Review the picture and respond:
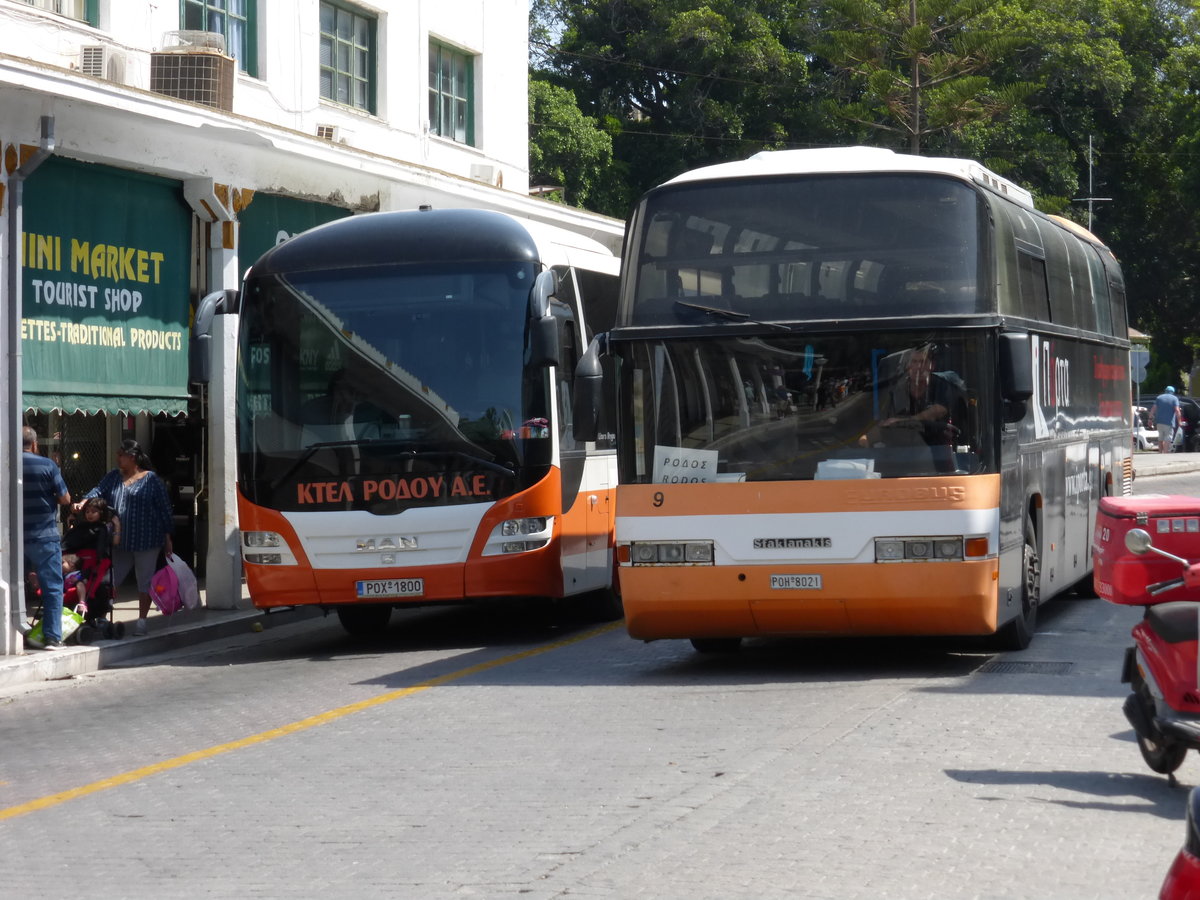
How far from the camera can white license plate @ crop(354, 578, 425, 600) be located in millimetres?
13459

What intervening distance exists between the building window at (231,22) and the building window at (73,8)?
1.50 m

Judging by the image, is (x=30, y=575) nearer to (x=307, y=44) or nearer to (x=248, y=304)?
(x=248, y=304)

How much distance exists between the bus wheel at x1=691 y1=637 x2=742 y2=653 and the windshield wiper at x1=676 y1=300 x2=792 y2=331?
7.89 ft

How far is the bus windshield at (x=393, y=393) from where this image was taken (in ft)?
44.3

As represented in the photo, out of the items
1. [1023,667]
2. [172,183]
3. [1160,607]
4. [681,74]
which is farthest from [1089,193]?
[1160,607]

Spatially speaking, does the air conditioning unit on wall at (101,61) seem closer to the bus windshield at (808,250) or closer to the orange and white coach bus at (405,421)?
the orange and white coach bus at (405,421)

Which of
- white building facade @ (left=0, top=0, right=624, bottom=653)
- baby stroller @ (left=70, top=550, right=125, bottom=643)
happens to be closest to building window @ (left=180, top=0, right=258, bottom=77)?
white building facade @ (left=0, top=0, right=624, bottom=653)

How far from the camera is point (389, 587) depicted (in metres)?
13.5

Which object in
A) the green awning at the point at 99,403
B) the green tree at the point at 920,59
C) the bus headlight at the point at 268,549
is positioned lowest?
the bus headlight at the point at 268,549

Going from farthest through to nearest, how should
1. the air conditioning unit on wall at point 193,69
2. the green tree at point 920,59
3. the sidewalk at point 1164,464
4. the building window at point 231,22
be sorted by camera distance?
1. the green tree at point 920,59
2. the sidewalk at point 1164,464
3. the building window at point 231,22
4. the air conditioning unit on wall at point 193,69

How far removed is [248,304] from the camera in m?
14.1

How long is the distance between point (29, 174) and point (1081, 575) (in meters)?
9.31

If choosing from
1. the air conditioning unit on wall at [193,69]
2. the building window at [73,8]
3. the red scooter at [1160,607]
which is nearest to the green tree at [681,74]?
the air conditioning unit on wall at [193,69]

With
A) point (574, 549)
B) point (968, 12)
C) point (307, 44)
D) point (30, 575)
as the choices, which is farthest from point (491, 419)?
point (968, 12)
